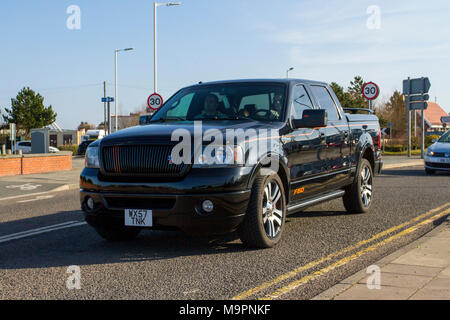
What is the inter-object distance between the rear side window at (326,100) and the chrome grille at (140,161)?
2.92m

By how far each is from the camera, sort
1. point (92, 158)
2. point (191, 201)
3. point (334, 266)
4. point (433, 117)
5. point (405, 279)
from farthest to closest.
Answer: point (433, 117)
point (92, 158)
point (191, 201)
point (334, 266)
point (405, 279)

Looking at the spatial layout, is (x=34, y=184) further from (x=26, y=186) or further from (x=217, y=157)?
(x=217, y=157)

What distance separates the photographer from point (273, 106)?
21.7 ft

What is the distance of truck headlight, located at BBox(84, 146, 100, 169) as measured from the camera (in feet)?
19.2

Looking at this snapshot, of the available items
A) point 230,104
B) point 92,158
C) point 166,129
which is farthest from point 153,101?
point 166,129

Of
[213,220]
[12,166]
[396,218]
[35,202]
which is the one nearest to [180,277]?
[213,220]

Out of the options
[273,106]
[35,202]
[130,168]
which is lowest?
[35,202]

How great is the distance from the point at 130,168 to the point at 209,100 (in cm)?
167

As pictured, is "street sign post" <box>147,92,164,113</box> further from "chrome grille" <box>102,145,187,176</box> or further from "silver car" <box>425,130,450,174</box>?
"chrome grille" <box>102,145,187,176</box>

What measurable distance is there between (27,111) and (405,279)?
223ft

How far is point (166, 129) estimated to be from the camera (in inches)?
226

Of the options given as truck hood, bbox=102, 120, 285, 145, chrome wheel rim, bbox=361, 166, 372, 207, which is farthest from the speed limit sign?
truck hood, bbox=102, 120, 285, 145

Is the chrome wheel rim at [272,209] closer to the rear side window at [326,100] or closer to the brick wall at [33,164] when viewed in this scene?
the rear side window at [326,100]
